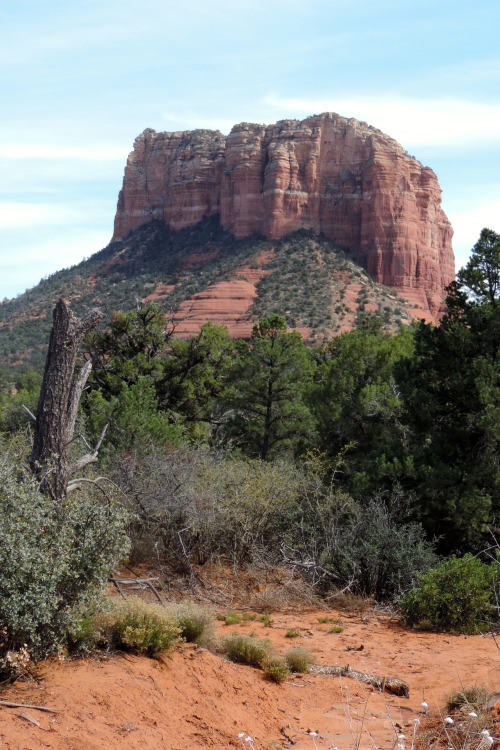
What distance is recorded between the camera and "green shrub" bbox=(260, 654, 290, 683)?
9.37m

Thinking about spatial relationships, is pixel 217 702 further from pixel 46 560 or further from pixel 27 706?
pixel 46 560

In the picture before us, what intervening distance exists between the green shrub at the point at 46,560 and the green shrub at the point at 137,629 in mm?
524

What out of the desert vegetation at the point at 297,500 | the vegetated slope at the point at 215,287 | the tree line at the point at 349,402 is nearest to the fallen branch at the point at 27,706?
the desert vegetation at the point at 297,500

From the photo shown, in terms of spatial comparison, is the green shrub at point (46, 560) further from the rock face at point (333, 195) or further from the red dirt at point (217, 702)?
the rock face at point (333, 195)

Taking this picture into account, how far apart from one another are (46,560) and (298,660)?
3.93 metres

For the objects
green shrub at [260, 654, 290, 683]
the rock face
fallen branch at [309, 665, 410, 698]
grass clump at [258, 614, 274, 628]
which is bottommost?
grass clump at [258, 614, 274, 628]

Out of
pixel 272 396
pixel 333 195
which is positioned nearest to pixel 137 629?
pixel 272 396

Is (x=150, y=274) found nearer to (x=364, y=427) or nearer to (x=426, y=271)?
(x=426, y=271)

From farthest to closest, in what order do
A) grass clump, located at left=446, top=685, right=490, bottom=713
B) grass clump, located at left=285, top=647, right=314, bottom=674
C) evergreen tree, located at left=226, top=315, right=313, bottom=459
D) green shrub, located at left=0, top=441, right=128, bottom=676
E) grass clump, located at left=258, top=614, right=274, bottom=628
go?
evergreen tree, located at left=226, top=315, right=313, bottom=459, grass clump, located at left=258, top=614, right=274, bottom=628, grass clump, located at left=285, top=647, right=314, bottom=674, grass clump, located at left=446, top=685, right=490, bottom=713, green shrub, located at left=0, top=441, right=128, bottom=676

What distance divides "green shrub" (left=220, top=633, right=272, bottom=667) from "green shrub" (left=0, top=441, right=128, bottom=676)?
90.0 inches

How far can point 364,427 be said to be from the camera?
65.7 ft

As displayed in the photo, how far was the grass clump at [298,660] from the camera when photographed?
993 cm

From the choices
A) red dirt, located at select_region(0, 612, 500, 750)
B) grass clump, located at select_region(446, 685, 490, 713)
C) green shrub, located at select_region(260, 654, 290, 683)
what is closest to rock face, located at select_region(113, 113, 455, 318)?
red dirt, located at select_region(0, 612, 500, 750)

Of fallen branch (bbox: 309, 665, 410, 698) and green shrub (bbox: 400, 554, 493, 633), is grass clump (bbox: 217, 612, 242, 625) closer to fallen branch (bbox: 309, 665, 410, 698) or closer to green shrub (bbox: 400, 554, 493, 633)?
fallen branch (bbox: 309, 665, 410, 698)
